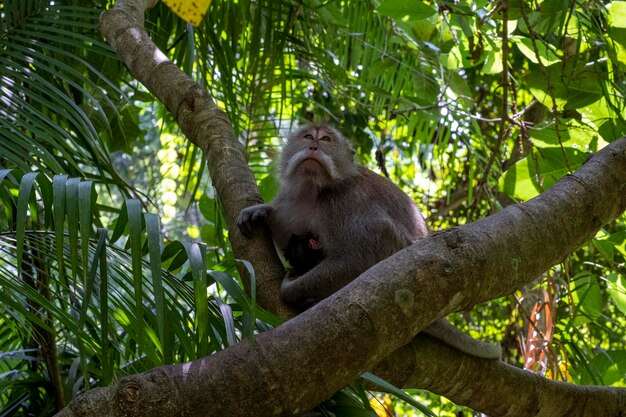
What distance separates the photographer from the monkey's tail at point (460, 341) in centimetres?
255

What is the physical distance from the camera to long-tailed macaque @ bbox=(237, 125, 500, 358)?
11.1 feet

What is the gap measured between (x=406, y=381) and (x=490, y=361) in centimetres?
41

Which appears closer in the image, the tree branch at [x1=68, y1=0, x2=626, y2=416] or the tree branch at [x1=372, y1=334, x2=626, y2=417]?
the tree branch at [x1=68, y1=0, x2=626, y2=416]

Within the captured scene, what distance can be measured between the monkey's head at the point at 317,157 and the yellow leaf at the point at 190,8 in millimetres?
2421

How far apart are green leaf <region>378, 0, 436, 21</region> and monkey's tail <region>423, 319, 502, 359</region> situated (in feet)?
4.01

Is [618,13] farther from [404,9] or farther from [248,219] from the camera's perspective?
[248,219]

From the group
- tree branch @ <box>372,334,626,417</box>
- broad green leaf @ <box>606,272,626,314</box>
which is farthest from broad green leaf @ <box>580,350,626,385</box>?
tree branch @ <box>372,334,626,417</box>

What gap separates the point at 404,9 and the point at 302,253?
113cm

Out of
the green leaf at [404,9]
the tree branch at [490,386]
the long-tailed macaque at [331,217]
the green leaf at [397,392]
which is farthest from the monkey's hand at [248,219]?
the green leaf at [404,9]

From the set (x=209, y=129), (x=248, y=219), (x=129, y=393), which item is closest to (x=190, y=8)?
(x=129, y=393)

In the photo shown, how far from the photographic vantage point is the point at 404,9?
3119mm

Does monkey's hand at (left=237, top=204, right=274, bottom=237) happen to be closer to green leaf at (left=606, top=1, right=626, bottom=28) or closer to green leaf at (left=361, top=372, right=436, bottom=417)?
green leaf at (left=361, top=372, right=436, bottom=417)

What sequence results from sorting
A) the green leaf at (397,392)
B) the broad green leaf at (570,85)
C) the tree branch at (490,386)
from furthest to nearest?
1. the broad green leaf at (570,85)
2. the tree branch at (490,386)
3. the green leaf at (397,392)

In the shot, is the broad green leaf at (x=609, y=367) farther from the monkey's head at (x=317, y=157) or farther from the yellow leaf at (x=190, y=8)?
the yellow leaf at (x=190, y=8)
